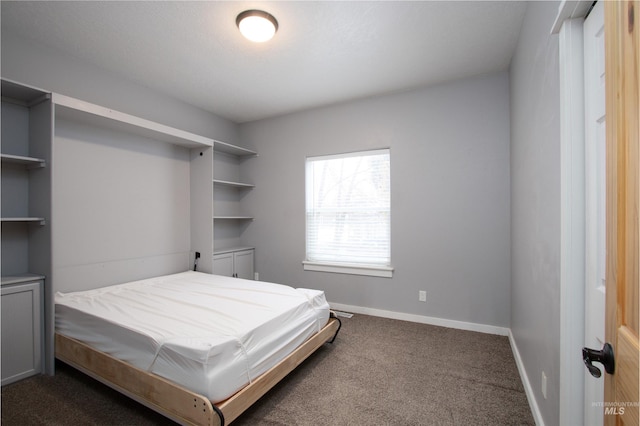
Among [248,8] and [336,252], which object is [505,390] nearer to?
[336,252]

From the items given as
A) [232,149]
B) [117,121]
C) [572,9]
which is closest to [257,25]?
[117,121]

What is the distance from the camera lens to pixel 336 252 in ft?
12.4

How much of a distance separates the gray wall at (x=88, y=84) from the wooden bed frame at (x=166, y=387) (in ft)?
7.16

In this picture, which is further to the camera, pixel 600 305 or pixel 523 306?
pixel 523 306

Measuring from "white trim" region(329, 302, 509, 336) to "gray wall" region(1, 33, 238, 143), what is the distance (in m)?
3.17

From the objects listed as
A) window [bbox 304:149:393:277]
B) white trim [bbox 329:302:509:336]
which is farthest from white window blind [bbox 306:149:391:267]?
white trim [bbox 329:302:509:336]

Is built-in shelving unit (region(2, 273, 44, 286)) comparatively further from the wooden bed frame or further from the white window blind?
the white window blind

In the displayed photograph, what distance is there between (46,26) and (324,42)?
7.31ft

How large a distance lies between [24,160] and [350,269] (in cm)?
326

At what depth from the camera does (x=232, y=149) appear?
13.3ft

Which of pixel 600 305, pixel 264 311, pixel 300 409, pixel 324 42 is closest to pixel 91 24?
pixel 324 42

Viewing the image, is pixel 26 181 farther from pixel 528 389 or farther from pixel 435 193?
pixel 528 389

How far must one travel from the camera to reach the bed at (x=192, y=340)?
59.1 inches

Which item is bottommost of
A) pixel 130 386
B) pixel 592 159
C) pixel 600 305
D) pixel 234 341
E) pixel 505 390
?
pixel 505 390
